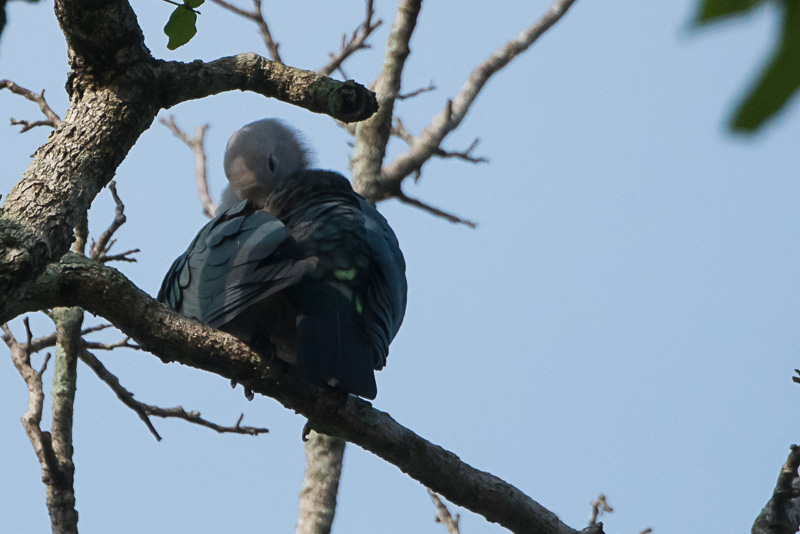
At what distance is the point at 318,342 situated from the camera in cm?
289

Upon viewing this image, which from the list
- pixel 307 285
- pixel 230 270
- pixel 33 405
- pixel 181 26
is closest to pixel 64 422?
pixel 33 405

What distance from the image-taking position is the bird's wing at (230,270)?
2.95m

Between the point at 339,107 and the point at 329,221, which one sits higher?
the point at 329,221

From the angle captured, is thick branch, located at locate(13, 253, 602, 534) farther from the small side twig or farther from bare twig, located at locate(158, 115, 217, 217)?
bare twig, located at locate(158, 115, 217, 217)

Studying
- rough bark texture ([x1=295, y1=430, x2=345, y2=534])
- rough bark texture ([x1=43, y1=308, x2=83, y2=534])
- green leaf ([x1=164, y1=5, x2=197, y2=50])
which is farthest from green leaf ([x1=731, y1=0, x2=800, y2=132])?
rough bark texture ([x1=295, y1=430, x2=345, y2=534])

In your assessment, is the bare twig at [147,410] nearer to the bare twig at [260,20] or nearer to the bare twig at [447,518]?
the bare twig at [447,518]

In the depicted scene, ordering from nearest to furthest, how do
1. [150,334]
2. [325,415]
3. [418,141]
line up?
[150,334] → [325,415] → [418,141]

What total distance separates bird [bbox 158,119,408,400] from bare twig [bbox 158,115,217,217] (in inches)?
124

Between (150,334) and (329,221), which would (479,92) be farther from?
(150,334)

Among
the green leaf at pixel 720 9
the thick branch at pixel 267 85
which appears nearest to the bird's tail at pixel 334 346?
the thick branch at pixel 267 85

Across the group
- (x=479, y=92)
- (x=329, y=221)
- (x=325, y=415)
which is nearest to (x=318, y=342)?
(x=325, y=415)

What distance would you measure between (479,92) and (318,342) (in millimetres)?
3966

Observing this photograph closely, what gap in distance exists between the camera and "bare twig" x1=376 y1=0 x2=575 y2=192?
19.0 ft

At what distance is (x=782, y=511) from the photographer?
2555 millimetres
